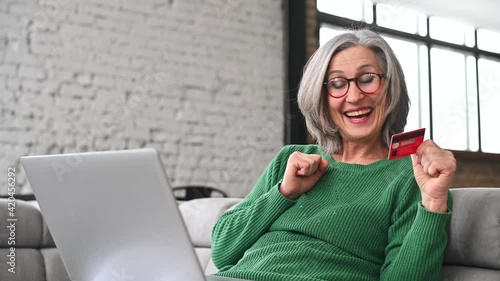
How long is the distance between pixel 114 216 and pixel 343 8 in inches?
180

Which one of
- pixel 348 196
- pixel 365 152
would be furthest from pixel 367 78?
pixel 348 196

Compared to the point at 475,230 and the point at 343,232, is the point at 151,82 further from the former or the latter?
the point at 475,230

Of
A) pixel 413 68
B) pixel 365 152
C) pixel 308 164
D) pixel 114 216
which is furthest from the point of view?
pixel 413 68

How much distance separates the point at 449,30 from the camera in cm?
630

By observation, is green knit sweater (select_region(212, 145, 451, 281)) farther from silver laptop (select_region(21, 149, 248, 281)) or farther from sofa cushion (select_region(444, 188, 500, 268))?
silver laptop (select_region(21, 149, 248, 281))

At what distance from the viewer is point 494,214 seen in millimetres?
1341

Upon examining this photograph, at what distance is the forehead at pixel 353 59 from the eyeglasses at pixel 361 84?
2cm

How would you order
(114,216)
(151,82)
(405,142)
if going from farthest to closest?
(151,82) < (405,142) < (114,216)

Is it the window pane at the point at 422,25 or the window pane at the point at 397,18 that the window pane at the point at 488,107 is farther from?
the window pane at the point at 397,18

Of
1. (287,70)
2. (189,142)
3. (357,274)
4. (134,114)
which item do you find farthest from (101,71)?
(357,274)

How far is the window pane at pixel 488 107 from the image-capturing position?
→ 643cm

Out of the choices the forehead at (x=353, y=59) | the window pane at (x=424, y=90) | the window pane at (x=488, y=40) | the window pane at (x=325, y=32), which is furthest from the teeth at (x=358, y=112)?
the window pane at (x=488, y=40)

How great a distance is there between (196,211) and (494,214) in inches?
45.6

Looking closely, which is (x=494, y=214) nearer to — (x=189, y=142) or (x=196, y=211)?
(x=196, y=211)
